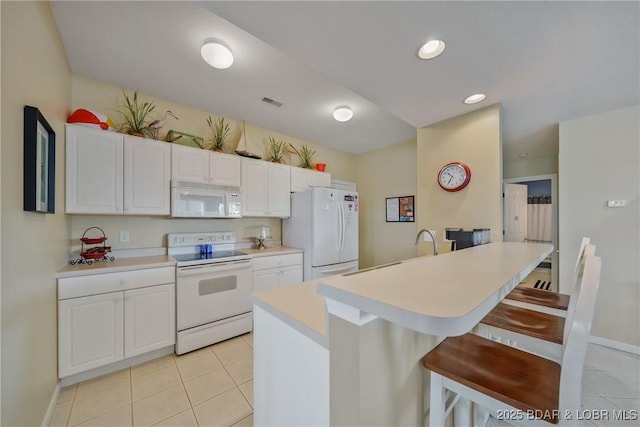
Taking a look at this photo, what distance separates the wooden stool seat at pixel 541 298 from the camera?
142 cm

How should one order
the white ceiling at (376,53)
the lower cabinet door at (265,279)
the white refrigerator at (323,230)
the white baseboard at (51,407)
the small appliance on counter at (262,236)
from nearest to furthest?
1. the white ceiling at (376,53)
2. the white baseboard at (51,407)
3. the lower cabinet door at (265,279)
4. the white refrigerator at (323,230)
5. the small appliance on counter at (262,236)

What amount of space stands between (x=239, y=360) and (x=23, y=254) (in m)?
1.75

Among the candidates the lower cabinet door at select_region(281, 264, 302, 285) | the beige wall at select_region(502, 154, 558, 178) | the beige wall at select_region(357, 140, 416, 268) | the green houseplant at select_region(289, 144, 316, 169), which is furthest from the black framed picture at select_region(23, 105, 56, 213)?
the beige wall at select_region(502, 154, 558, 178)

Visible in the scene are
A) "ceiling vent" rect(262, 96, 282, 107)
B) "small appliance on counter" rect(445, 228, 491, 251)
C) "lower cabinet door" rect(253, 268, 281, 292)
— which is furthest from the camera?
"lower cabinet door" rect(253, 268, 281, 292)

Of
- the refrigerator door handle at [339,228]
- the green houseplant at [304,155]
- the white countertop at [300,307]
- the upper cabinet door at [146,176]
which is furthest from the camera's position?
the green houseplant at [304,155]

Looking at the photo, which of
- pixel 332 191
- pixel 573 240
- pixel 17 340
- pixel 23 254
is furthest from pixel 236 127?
pixel 573 240

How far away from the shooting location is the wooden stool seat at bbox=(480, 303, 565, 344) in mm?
1117

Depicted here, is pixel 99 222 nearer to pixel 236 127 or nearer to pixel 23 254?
pixel 23 254

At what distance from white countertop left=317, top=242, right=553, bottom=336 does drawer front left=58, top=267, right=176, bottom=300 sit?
7.11ft

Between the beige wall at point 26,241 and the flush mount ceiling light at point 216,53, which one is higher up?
the flush mount ceiling light at point 216,53

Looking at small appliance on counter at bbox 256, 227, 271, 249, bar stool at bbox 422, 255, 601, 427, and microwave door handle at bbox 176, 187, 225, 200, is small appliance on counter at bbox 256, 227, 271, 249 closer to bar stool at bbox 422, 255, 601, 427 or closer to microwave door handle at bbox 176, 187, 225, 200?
microwave door handle at bbox 176, 187, 225, 200

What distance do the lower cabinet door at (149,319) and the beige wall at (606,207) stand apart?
432 cm

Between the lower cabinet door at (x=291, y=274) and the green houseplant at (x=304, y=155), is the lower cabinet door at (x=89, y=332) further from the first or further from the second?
the green houseplant at (x=304, y=155)

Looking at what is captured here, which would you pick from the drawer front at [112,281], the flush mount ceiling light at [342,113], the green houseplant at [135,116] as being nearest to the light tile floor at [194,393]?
the drawer front at [112,281]
